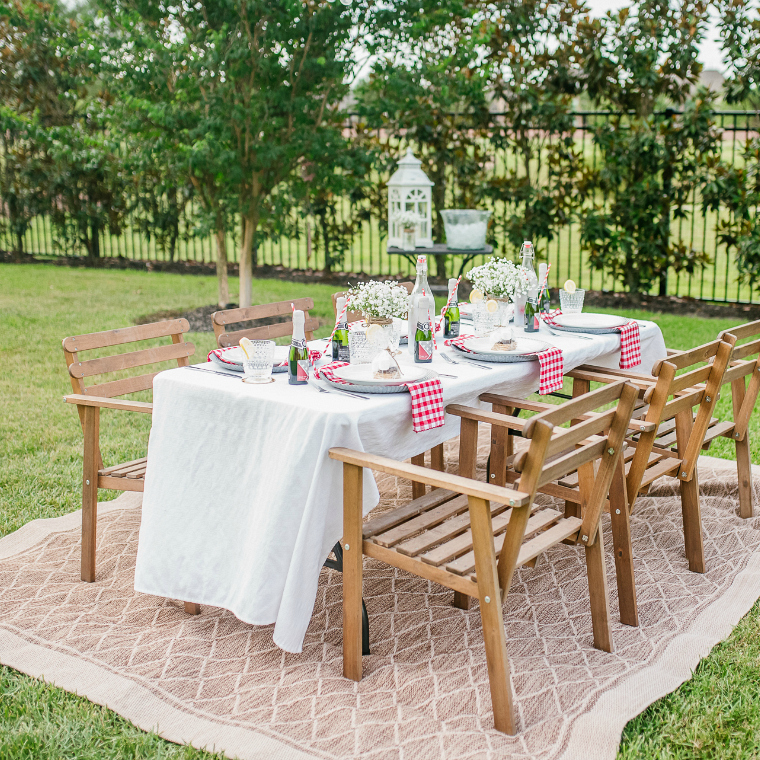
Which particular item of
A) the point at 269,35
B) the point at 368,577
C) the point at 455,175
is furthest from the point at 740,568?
the point at 455,175

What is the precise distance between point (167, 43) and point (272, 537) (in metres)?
5.47

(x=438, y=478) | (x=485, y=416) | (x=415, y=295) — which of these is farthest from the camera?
(x=415, y=295)

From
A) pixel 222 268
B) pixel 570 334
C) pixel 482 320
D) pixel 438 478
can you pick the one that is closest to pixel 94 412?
pixel 438 478

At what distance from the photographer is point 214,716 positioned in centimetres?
232

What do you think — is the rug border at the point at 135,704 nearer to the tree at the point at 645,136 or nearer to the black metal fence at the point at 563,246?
the black metal fence at the point at 563,246

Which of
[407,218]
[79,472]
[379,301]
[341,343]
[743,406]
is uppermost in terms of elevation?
[407,218]

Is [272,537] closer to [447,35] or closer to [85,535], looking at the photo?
[85,535]

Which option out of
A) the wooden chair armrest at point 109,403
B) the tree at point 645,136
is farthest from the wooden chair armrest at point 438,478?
the tree at point 645,136

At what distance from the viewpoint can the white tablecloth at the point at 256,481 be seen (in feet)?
7.91

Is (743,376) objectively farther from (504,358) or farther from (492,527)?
(492,527)

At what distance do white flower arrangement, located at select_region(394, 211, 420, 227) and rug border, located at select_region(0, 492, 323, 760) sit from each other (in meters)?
4.73

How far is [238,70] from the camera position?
21.9 feet

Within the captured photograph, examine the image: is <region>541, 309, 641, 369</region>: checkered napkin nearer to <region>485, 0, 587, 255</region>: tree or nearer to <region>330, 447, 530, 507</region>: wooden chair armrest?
<region>330, 447, 530, 507</region>: wooden chair armrest

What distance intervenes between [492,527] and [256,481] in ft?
2.41
